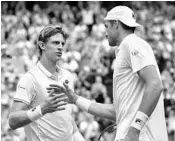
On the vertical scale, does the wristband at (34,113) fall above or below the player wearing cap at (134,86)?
below

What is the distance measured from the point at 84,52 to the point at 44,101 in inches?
453

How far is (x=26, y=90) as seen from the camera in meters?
4.77

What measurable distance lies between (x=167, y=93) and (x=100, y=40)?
8.76ft

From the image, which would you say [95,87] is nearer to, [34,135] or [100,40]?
[100,40]

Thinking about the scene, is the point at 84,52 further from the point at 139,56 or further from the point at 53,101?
the point at 139,56

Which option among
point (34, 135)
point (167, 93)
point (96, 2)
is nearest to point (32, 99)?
point (34, 135)

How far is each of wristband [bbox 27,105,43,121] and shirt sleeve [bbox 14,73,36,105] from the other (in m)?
0.20

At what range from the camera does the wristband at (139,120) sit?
12.6 ft

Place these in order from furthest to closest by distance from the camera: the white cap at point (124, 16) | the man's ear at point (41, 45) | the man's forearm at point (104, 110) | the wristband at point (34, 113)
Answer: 1. the man's ear at point (41, 45)
2. the man's forearm at point (104, 110)
3. the wristband at point (34, 113)
4. the white cap at point (124, 16)

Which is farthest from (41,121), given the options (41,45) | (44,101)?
(41,45)

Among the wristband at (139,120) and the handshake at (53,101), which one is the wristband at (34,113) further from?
the wristband at (139,120)

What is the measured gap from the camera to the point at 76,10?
20672 mm

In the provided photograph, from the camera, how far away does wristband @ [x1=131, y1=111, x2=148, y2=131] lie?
12.6ft

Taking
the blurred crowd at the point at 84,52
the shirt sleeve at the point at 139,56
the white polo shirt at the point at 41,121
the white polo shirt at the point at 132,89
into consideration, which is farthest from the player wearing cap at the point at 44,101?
the blurred crowd at the point at 84,52
